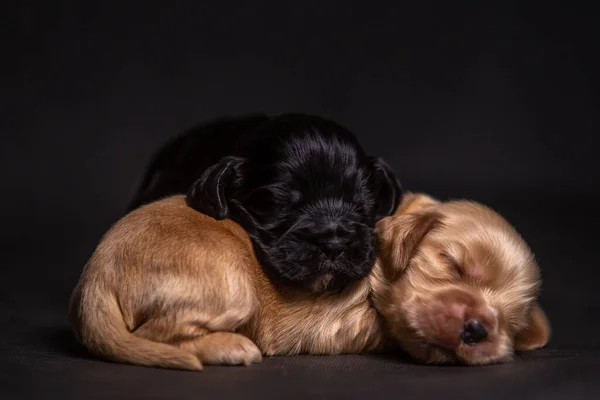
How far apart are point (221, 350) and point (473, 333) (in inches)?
40.5

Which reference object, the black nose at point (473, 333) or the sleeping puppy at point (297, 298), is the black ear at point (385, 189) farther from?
the black nose at point (473, 333)

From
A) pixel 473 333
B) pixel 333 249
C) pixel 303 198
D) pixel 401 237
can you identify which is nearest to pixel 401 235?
pixel 401 237

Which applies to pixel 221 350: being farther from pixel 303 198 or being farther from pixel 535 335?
pixel 535 335

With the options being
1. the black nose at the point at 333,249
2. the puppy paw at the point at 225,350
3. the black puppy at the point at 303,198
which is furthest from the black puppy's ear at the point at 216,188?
the puppy paw at the point at 225,350

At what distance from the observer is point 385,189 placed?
16.1 ft

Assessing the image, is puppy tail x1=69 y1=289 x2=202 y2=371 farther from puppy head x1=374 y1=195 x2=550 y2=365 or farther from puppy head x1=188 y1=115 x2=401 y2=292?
puppy head x1=374 y1=195 x2=550 y2=365

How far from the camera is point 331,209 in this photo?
4.45 metres

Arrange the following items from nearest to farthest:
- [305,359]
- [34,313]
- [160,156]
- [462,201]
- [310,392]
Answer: [310,392] → [305,359] → [462,201] → [34,313] → [160,156]

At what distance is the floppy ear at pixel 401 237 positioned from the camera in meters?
4.47

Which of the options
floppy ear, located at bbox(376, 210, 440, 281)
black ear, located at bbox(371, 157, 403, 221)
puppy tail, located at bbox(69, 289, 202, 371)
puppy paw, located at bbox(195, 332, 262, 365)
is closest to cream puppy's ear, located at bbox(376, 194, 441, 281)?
floppy ear, located at bbox(376, 210, 440, 281)

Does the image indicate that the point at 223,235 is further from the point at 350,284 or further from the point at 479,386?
→ the point at 479,386

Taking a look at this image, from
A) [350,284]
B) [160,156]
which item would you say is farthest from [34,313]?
[350,284]

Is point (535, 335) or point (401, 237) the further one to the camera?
point (535, 335)

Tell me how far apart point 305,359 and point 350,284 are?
0.41 m
